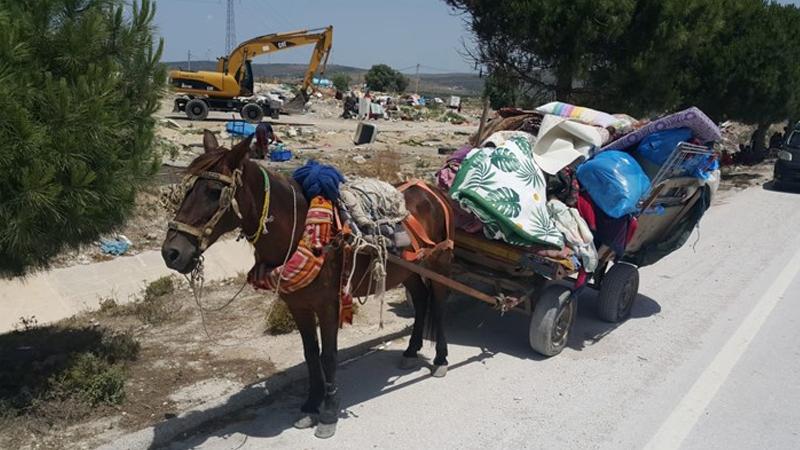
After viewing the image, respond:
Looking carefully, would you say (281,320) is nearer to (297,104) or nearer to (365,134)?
(365,134)

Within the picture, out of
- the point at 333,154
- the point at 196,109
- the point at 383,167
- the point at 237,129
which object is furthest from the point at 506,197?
the point at 196,109

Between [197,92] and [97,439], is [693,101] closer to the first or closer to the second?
[97,439]

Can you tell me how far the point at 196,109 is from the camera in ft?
93.4

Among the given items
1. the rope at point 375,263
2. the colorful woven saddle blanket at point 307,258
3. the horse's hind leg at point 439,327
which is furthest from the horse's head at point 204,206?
the horse's hind leg at point 439,327

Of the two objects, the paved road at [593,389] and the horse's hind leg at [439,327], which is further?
the horse's hind leg at [439,327]

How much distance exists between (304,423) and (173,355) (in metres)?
1.63

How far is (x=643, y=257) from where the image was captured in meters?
7.00

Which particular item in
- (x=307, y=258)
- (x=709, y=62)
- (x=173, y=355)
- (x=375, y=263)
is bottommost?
(x=173, y=355)

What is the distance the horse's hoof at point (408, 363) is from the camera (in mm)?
5453

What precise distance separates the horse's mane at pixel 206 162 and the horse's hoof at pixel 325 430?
1877mm

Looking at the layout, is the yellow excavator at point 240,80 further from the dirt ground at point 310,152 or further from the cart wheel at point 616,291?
the cart wheel at point 616,291

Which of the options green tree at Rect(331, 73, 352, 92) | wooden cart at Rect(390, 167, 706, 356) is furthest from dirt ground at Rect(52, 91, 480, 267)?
green tree at Rect(331, 73, 352, 92)

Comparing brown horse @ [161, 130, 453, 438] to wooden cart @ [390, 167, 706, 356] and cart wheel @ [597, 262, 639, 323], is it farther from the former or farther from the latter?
cart wheel @ [597, 262, 639, 323]

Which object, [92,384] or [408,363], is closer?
[92,384]
